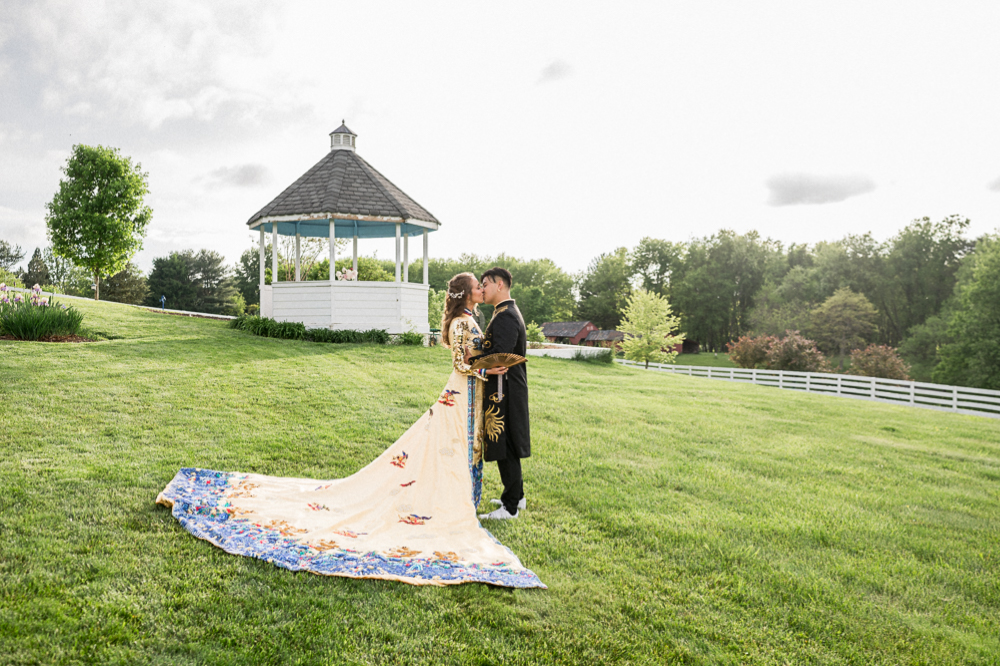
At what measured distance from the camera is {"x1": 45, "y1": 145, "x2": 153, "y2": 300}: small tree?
26.4 metres

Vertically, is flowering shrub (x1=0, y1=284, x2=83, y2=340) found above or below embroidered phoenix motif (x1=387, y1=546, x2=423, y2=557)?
above

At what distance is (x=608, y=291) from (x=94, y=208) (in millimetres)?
52185

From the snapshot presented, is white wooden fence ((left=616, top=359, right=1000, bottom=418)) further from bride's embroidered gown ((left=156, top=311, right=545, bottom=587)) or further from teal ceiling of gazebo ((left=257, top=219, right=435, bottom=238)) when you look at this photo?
bride's embroidered gown ((left=156, top=311, right=545, bottom=587))

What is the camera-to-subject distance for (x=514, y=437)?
4.96m

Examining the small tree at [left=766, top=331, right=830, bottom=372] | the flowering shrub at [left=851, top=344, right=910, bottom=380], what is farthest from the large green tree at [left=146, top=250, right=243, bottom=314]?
the flowering shrub at [left=851, top=344, right=910, bottom=380]

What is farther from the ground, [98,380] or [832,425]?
[98,380]

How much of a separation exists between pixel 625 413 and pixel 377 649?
7.86m

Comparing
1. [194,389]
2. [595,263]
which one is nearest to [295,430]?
[194,389]

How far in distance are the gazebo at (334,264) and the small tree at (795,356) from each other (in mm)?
23691

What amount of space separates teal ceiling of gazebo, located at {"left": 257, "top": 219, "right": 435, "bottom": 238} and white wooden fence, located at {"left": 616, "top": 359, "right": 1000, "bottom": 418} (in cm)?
1617

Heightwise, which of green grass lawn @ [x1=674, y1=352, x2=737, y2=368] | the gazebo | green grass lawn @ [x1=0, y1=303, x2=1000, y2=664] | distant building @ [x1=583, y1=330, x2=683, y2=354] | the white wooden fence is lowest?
green grass lawn @ [x1=674, y1=352, x2=737, y2=368]

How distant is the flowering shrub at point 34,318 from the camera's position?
A: 11484 mm

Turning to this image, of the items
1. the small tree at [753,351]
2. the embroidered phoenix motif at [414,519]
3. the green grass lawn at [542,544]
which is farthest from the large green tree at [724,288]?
the embroidered phoenix motif at [414,519]

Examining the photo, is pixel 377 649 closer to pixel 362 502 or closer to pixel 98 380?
pixel 362 502
